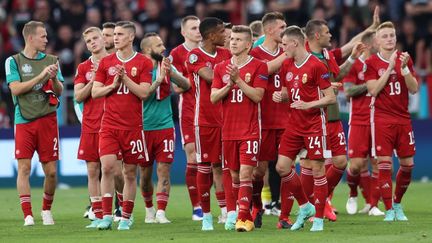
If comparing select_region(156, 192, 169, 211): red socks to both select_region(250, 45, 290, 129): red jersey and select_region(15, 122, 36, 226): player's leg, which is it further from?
select_region(250, 45, 290, 129): red jersey

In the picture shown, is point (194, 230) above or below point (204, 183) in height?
below

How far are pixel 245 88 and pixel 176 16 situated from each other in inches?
565

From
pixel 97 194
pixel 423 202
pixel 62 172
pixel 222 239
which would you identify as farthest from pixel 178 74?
pixel 62 172

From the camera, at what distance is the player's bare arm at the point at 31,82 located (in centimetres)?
1598

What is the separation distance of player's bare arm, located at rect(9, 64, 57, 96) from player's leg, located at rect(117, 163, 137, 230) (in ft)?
5.74

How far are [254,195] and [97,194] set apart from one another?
6.85 feet

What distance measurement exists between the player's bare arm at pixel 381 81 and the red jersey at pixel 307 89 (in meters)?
1.63

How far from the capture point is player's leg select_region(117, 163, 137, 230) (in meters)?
15.1

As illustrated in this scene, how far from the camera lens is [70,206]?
19.9 meters

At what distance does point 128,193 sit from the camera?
595 inches

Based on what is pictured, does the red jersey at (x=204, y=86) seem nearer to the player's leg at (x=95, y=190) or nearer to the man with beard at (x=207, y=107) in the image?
the man with beard at (x=207, y=107)

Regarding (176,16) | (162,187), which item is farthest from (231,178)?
(176,16)

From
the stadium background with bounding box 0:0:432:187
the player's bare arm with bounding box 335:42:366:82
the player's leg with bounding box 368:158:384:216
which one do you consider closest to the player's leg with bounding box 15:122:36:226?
the player's bare arm with bounding box 335:42:366:82

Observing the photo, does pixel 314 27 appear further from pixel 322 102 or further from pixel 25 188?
pixel 25 188
